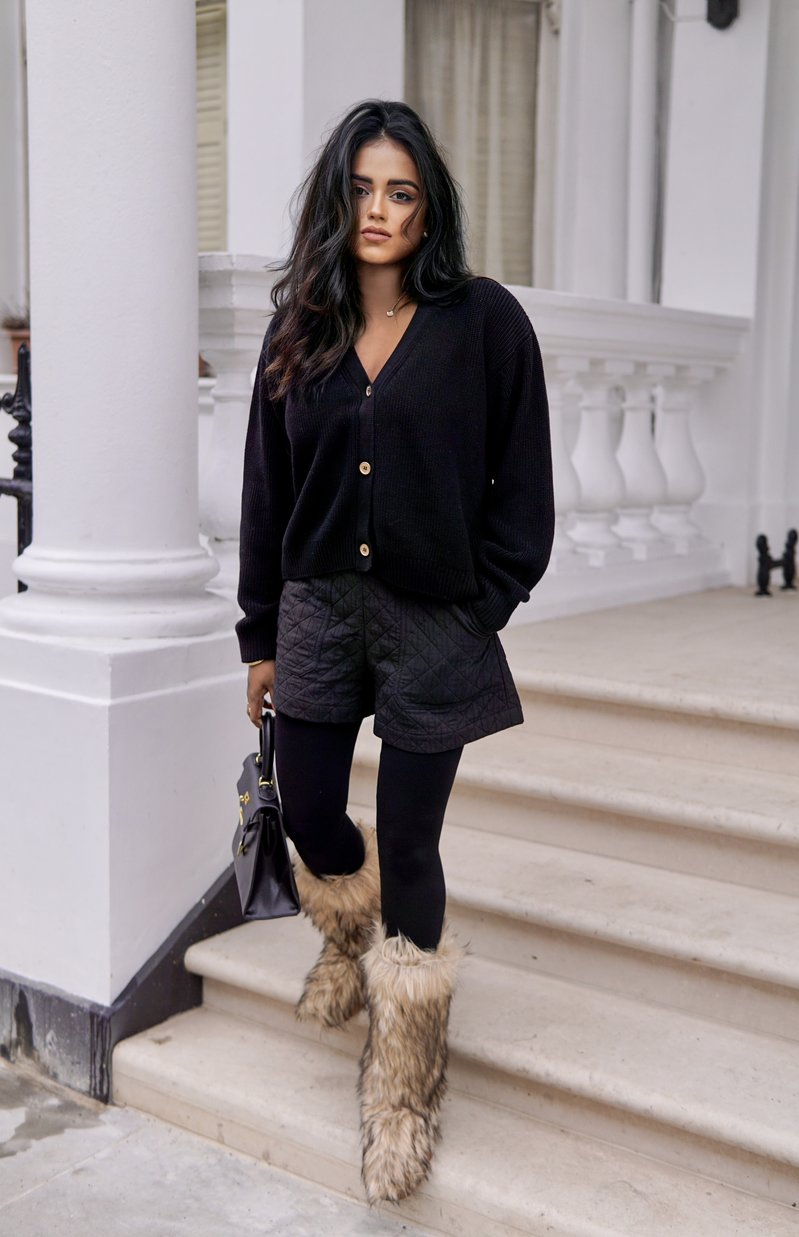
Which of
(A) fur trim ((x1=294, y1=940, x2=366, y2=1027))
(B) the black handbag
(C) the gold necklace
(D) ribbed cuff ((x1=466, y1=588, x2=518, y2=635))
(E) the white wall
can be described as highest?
(E) the white wall

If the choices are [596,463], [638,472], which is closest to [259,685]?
[596,463]

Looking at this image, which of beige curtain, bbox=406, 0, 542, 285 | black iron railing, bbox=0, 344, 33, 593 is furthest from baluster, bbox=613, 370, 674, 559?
black iron railing, bbox=0, 344, 33, 593

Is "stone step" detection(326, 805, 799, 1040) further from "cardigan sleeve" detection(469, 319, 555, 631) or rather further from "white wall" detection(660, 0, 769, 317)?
"white wall" detection(660, 0, 769, 317)

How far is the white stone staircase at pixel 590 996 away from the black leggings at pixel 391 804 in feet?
1.29

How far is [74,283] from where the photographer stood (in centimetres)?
308

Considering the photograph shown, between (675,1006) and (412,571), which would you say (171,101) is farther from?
(675,1006)

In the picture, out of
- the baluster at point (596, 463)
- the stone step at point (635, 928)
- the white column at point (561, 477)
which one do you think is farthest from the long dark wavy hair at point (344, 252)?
the baluster at point (596, 463)

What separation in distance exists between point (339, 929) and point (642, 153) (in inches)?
188

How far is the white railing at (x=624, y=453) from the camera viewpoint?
4.78 meters

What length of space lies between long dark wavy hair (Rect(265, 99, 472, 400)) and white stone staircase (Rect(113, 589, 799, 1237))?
136 cm

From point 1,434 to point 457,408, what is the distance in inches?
157

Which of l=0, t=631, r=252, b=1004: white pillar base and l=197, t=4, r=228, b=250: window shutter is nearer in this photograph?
l=0, t=631, r=252, b=1004: white pillar base

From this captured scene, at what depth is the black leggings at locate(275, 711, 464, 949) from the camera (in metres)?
2.42

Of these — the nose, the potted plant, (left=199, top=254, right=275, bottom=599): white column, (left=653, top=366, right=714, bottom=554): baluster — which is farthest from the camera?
the potted plant
